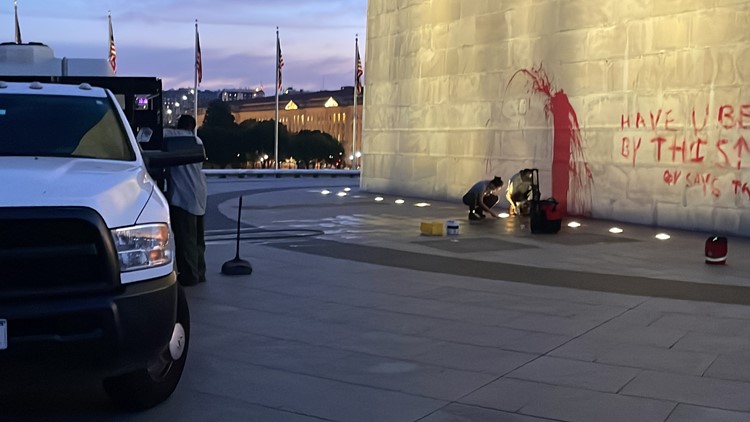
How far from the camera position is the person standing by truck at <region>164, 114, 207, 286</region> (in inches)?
386

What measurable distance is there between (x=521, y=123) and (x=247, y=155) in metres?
63.3

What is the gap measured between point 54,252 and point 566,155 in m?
17.4

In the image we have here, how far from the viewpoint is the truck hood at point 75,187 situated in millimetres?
4578

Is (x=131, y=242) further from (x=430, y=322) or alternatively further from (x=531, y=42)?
(x=531, y=42)

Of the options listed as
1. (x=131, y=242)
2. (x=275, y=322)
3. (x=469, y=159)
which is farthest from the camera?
(x=469, y=159)

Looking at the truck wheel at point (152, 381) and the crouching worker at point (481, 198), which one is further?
the crouching worker at point (481, 198)

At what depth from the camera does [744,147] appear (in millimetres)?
16172

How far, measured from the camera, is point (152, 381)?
210 inches

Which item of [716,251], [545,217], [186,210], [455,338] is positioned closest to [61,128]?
[455,338]

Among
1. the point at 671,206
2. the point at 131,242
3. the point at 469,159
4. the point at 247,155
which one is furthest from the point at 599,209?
the point at 247,155

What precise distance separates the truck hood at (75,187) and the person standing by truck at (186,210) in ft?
14.0

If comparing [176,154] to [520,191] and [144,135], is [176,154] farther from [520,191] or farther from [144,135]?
[520,191]

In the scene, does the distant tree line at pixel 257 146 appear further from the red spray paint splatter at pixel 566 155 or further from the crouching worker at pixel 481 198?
the crouching worker at pixel 481 198

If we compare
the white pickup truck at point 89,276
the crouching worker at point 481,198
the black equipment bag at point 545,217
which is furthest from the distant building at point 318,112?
the white pickup truck at point 89,276
